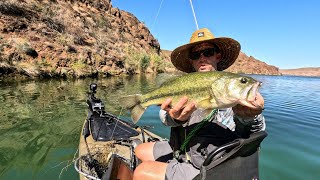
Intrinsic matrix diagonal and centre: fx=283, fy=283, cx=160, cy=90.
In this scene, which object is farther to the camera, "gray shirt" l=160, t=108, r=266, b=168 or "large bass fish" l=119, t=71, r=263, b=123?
"gray shirt" l=160, t=108, r=266, b=168

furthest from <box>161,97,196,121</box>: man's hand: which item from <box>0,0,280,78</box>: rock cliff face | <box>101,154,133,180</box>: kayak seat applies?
<box>0,0,280,78</box>: rock cliff face

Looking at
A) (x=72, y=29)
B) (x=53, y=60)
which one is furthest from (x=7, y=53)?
(x=72, y=29)

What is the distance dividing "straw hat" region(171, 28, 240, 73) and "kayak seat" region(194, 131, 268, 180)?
166 centimetres

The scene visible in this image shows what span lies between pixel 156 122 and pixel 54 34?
34881 mm

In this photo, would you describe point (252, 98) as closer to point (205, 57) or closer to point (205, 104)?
point (205, 104)

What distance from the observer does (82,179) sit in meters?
5.39

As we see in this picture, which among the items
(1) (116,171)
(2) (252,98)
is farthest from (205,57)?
(1) (116,171)

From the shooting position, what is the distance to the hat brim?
4.57 m

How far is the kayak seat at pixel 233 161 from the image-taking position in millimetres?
3406

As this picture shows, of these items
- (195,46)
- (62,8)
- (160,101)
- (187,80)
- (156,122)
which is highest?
(62,8)

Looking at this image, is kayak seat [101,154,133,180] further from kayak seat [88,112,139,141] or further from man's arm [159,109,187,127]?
kayak seat [88,112,139,141]

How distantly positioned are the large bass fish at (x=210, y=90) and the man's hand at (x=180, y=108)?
70mm

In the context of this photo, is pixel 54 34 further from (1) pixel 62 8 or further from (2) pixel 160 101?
(2) pixel 160 101

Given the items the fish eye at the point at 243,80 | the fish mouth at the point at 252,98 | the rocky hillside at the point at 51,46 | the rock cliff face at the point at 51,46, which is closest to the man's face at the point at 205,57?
the fish eye at the point at 243,80
